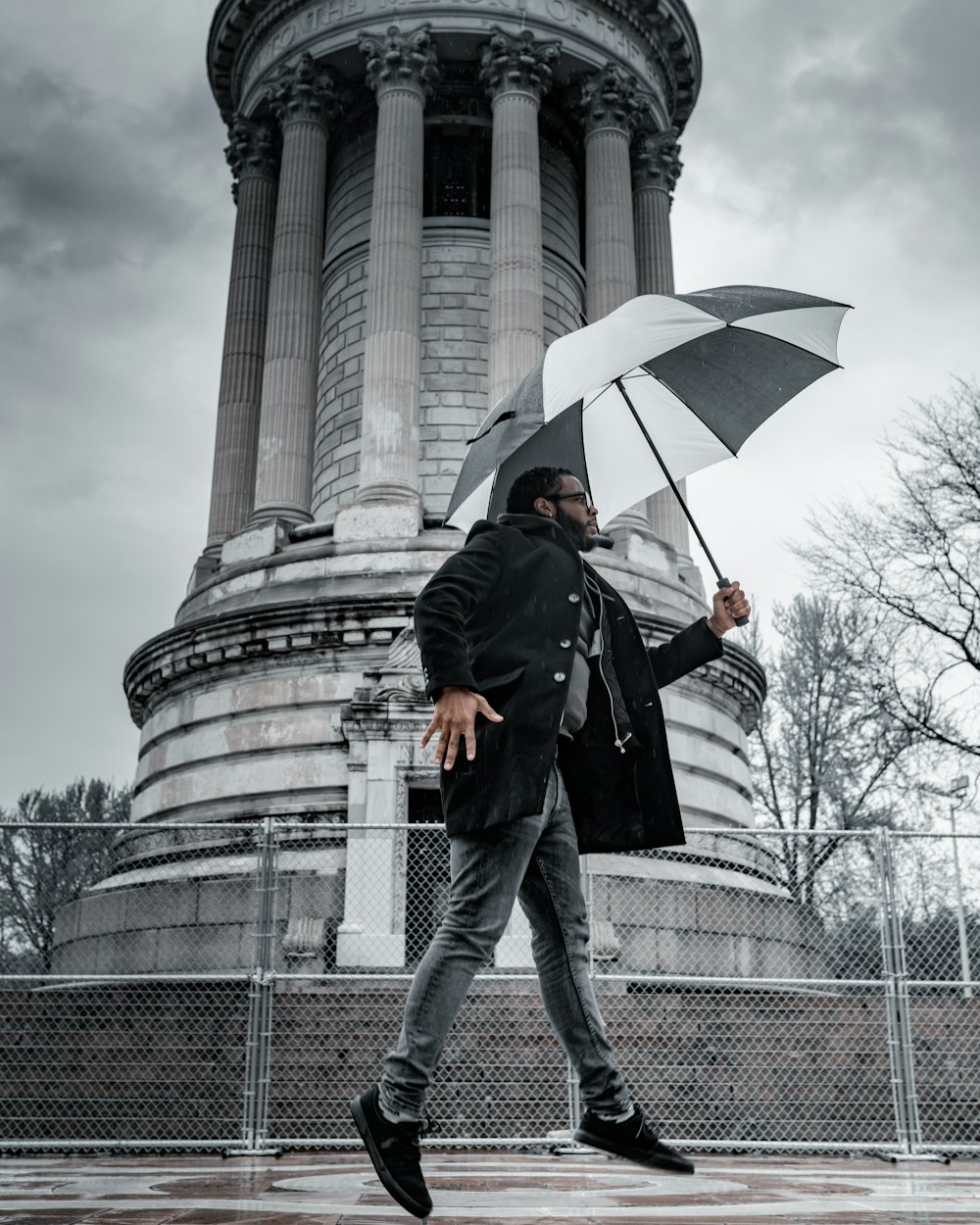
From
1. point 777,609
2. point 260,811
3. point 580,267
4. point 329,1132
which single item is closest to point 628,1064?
point 329,1132

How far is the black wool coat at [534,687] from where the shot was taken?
14.1 ft

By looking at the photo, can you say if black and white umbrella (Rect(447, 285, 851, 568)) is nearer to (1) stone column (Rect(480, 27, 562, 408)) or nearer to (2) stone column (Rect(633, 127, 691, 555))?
(1) stone column (Rect(480, 27, 562, 408))

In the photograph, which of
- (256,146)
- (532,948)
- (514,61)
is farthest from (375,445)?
(532,948)

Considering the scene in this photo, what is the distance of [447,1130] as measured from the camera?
10.7m

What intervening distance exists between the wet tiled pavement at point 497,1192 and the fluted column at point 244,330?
62.5 ft

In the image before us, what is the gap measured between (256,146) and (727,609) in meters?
27.0

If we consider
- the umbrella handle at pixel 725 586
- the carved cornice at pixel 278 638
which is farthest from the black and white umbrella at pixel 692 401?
the carved cornice at pixel 278 638

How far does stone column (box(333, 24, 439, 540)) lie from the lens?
22.8 m

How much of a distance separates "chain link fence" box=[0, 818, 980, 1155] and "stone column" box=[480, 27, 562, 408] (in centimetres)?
1025

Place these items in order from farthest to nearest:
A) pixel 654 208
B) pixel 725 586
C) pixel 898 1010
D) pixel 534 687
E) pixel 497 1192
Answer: pixel 654 208 < pixel 898 1010 < pixel 497 1192 < pixel 725 586 < pixel 534 687

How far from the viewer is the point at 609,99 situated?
27438mm

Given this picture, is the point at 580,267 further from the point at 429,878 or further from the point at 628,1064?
the point at 628,1064

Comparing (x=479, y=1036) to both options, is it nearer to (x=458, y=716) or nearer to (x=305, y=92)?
(x=458, y=716)

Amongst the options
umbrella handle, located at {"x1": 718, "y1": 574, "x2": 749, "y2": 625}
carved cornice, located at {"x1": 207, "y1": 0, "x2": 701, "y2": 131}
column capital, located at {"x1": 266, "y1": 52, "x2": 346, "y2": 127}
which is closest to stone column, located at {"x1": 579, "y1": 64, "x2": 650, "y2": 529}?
carved cornice, located at {"x1": 207, "y1": 0, "x2": 701, "y2": 131}
